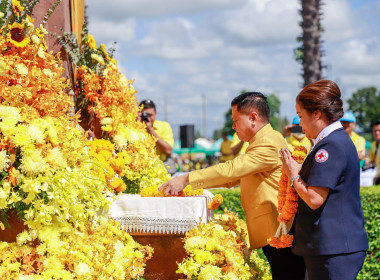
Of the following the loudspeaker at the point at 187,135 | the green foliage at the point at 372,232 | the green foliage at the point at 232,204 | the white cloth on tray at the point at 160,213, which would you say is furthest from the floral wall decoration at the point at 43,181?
the loudspeaker at the point at 187,135

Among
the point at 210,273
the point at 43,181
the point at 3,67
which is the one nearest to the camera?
the point at 43,181

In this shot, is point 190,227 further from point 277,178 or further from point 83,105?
point 83,105

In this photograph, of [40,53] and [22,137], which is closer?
[22,137]

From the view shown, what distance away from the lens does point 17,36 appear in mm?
3924

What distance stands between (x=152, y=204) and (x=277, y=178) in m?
1.01

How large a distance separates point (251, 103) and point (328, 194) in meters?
1.11

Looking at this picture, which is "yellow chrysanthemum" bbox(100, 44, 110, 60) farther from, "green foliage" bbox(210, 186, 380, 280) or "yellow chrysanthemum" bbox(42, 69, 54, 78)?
"green foliage" bbox(210, 186, 380, 280)

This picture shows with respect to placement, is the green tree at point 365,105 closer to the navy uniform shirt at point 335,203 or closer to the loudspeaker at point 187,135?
the loudspeaker at point 187,135

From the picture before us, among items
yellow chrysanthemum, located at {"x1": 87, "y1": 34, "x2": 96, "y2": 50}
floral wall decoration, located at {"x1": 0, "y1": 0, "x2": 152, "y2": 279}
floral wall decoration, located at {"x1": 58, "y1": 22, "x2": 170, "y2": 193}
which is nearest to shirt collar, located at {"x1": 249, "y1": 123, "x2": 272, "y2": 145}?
floral wall decoration, located at {"x1": 0, "y1": 0, "x2": 152, "y2": 279}

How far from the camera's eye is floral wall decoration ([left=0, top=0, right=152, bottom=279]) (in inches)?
136

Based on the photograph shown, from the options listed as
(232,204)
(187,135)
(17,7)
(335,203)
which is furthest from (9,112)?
(187,135)

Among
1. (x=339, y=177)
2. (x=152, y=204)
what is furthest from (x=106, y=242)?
(x=339, y=177)

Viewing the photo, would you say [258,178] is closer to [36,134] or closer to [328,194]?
[328,194]

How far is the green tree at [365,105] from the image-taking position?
234 feet
